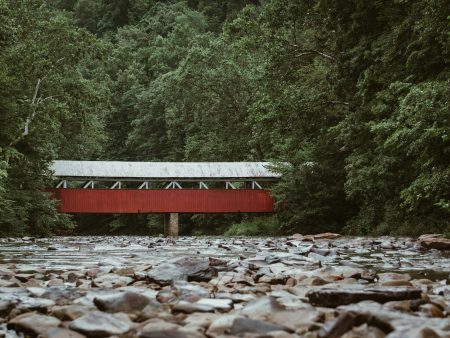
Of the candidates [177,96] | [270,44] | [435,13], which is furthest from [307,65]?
[177,96]

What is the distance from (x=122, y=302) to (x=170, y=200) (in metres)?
27.0

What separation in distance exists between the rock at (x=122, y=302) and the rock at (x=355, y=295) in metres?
0.91

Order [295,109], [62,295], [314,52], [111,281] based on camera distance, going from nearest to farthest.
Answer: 1. [62,295]
2. [111,281]
3. [295,109]
4. [314,52]

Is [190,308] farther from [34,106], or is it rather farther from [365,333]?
[34,106]

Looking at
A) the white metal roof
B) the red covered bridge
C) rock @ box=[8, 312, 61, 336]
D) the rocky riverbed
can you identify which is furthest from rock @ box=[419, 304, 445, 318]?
the red covered bridge

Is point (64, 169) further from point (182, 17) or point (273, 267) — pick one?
→ point (182, 17)

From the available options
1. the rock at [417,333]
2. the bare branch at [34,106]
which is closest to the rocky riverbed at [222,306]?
the rock at [417,333]

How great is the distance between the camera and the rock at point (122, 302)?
3.04m

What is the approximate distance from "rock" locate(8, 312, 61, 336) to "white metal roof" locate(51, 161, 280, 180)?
26.9 metres

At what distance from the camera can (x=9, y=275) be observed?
476 cm

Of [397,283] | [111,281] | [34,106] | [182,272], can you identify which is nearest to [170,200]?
[34,106]

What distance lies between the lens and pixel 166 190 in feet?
98.6

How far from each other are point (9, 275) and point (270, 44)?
15.8 metres

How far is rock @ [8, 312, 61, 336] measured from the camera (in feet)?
8.62
